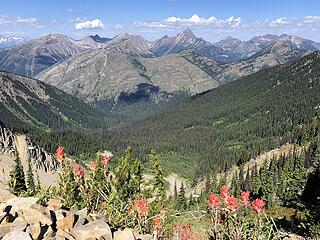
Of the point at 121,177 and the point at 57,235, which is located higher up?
the point at 57,235

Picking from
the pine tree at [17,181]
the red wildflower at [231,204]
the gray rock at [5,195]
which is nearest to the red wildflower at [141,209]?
the red wildflower at [231,204]

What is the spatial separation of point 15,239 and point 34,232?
0.92 metres

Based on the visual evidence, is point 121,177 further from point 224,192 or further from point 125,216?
point 224,192

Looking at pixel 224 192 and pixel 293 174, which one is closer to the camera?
pixel 224 192

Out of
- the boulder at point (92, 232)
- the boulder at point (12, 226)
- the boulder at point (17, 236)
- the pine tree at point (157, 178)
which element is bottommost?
the pine tree at point (157, 178)

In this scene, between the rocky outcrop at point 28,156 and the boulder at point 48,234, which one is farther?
the rocky outcrop at point 28,156

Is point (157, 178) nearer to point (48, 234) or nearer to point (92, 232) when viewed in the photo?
point (92, 232)

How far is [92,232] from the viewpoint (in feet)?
48.0

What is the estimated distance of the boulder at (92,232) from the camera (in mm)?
14459

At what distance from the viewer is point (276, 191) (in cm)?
13100

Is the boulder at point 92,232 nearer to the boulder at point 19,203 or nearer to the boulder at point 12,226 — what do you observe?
the boulder at point 12,226

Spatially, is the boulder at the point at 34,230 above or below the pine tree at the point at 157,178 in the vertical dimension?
above

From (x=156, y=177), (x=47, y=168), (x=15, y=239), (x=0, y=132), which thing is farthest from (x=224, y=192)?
(x=0, y=132)

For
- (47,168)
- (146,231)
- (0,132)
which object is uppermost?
(146,231)
